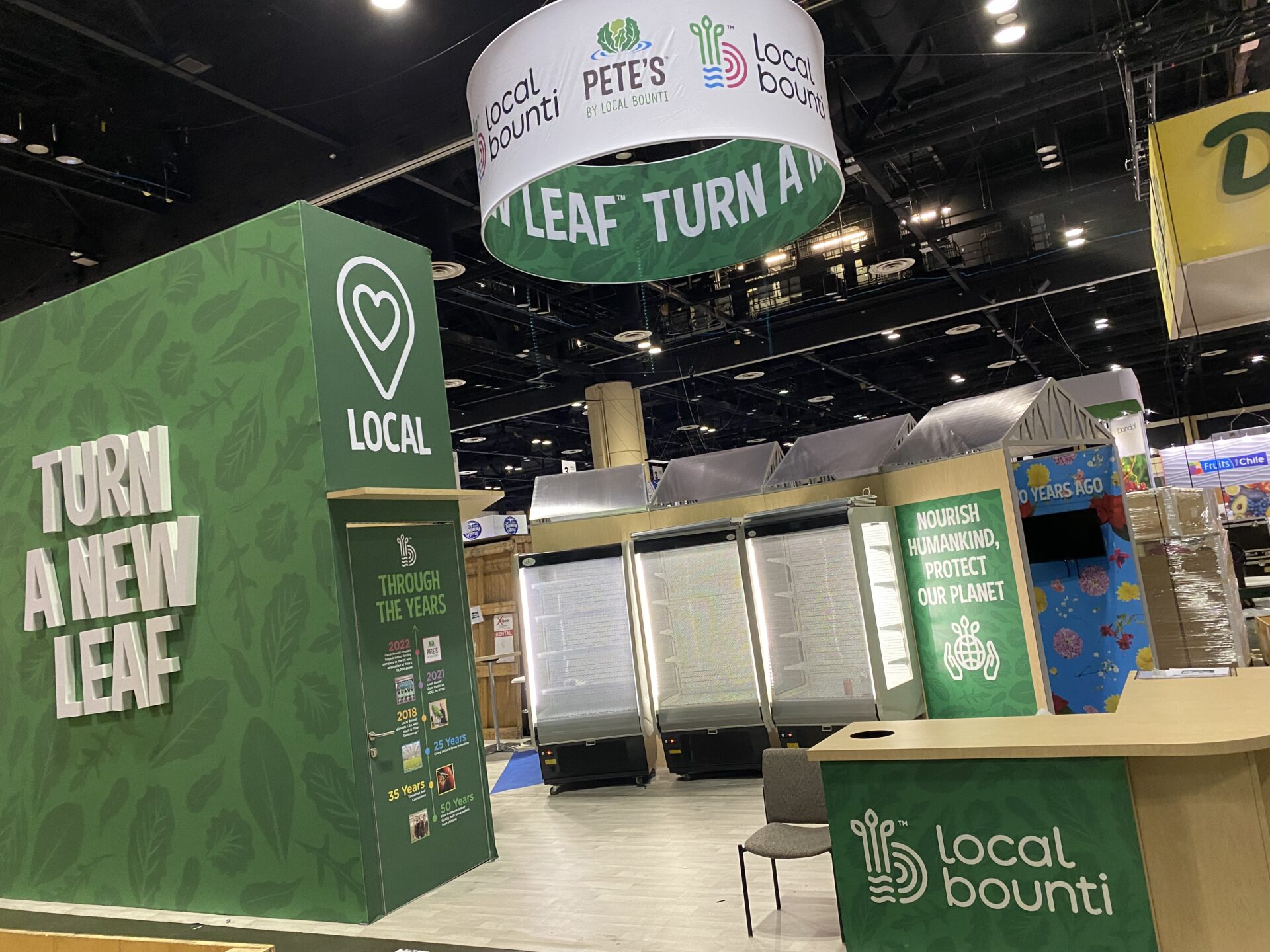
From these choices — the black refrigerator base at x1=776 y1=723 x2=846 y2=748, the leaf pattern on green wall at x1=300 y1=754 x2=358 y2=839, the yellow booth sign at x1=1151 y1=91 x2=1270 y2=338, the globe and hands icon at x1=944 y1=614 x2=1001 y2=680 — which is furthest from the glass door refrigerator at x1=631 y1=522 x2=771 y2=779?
the yellow booth sign at x1=1151 y1=91 x2=1270 y2=338

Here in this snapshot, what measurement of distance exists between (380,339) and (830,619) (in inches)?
147

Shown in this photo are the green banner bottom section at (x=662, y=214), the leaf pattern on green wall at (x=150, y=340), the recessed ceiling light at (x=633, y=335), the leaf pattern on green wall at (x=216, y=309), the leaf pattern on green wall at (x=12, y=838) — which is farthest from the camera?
the recessed ceiling light at (x=633, y=335)

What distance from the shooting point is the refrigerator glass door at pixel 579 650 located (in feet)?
24.8

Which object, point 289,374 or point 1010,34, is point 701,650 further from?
point 1010,34

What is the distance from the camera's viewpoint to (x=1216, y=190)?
4398 millimetres

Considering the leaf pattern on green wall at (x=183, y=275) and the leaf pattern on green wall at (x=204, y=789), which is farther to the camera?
the leaf pattern on green wall at (x=183, y=275)

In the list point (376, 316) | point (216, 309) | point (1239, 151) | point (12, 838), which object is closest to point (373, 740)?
point (376, 316)

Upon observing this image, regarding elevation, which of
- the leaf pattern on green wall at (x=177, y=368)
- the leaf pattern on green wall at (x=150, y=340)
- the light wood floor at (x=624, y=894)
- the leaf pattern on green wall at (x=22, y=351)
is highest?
the leaf pattern on green wall at (x=22, y=351)

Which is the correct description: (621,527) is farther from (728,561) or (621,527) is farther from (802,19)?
(802,19)

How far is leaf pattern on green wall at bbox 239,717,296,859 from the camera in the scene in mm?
5020

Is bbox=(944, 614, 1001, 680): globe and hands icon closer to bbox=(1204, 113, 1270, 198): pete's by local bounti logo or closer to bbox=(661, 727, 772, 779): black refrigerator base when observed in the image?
bbox=(661, 727, 772, 779): black refrigerator base

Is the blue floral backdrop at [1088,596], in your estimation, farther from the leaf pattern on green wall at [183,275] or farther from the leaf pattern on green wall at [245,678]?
the leaf pattern on green wall at [183,275]

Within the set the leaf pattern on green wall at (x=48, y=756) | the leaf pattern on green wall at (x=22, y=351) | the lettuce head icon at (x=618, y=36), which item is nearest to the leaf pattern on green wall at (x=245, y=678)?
the leaf pattern on green wall at (x=48, y=756)

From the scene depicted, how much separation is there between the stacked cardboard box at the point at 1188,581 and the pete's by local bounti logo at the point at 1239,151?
3609mm
